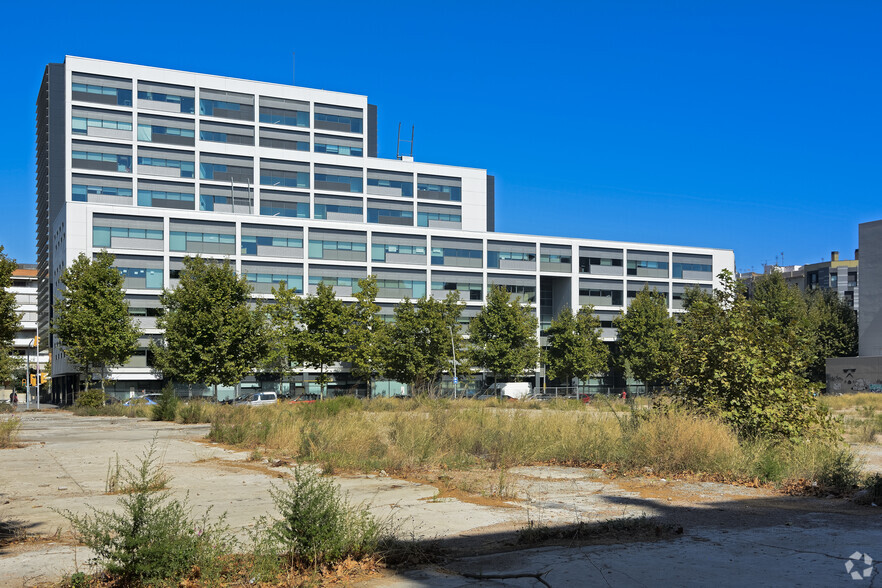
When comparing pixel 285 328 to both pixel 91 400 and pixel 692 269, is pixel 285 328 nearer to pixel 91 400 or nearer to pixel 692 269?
pixel 91 400

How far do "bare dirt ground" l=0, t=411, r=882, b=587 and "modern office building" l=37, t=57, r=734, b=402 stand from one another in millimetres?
56160

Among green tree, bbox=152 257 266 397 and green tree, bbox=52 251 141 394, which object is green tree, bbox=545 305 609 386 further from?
green tree, bbox=52 251 141 394

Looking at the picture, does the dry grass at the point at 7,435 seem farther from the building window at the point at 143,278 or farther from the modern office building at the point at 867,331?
the modern office building at the point at 867,331

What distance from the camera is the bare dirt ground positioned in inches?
256

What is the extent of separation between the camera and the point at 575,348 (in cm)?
7094

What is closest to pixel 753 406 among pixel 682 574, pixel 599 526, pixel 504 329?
pixel 599 526

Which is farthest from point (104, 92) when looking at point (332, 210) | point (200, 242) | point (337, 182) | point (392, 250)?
point (392, 250)

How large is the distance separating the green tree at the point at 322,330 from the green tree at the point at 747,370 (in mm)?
45517

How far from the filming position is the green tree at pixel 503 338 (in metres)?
66.6

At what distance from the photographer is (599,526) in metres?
8.44

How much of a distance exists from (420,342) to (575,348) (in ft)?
50.9

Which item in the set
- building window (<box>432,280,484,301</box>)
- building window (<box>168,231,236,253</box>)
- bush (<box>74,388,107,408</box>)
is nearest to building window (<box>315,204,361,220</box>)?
building window (<box>168,231,236,253</box>)

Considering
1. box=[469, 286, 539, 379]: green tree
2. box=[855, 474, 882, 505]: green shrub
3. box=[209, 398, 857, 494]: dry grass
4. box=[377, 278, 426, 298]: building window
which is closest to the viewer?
box=[855, 474, 882, 505]: green shrub

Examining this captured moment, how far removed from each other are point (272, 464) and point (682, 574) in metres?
10.1
